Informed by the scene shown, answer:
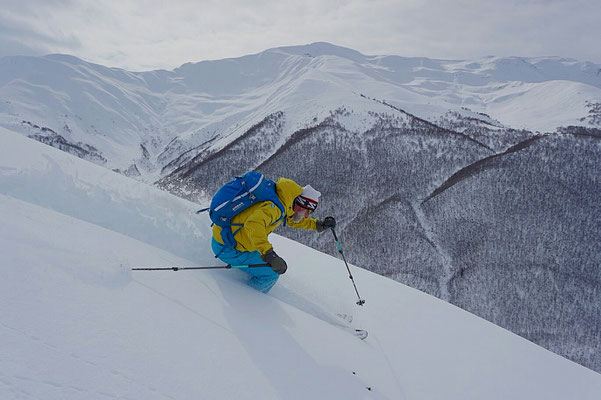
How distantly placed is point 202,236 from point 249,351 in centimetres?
283

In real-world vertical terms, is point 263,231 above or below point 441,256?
above

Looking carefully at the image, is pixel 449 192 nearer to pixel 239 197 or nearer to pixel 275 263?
pixel 239 197

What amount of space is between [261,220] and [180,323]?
1824mm

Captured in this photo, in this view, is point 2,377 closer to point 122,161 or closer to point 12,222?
point 12,222

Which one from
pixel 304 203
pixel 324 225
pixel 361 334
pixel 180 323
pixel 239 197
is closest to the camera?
pixel 180 323

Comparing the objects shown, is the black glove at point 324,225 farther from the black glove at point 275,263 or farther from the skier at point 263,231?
the black glove at point 275,263

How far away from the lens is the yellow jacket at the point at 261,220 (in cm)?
Result: 434

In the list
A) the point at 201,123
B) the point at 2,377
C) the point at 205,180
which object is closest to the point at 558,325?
the point at 2,377

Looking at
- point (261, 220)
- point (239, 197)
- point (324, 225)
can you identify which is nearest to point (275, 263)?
point (261, 220)

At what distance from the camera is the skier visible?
4.33 meters

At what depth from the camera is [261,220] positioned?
14.3ft

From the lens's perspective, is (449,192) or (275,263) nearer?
(275,263)

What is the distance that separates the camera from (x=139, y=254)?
4.02 meters

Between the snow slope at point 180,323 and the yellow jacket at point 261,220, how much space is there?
663mm
